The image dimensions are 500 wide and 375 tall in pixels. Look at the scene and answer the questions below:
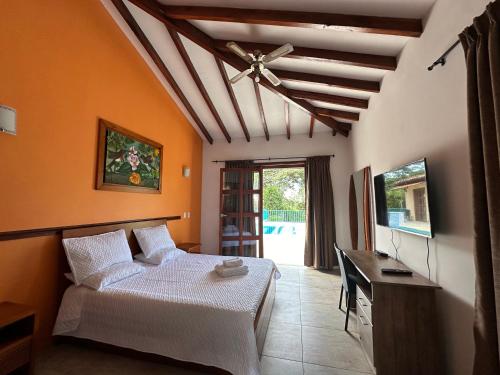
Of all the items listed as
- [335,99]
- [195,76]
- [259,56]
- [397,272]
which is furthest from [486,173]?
[195,76]

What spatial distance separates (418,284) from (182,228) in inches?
154

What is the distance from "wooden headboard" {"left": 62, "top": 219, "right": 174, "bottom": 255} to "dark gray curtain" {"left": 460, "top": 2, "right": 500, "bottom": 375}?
10.6 feet

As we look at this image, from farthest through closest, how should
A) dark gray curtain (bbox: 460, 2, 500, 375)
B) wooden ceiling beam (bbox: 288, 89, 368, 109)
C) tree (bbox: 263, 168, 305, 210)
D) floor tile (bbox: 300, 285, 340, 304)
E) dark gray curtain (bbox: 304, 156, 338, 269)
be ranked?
tree (bbox: 263, 168, 305, 210), dark gray curtain (bbox: 304, 156, 338, 269), wooden ceiling beam (bbox: 288, 89, 368, 109), floor tile (bbox: 300, 285, 340, 304), dark gray curtain (bbox: 460, 2, 500, 375)

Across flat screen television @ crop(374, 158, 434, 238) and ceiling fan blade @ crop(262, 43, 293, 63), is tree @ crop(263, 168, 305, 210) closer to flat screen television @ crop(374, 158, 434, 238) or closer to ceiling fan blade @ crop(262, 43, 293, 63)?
flat screen television @ crop(374, 158, 434, 238)

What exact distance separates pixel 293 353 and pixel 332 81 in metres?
3.10

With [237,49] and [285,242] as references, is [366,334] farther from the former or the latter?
[285,242]

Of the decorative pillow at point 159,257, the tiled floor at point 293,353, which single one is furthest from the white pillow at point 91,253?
the tiled floor at point 293,353

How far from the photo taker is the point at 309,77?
297 centimetres

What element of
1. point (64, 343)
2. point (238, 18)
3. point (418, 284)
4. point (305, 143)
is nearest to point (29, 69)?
point (238, 18)

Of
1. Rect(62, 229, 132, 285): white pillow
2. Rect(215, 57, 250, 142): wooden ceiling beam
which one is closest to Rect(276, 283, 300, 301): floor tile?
Rect(62, 229, 132, 285): white pillow

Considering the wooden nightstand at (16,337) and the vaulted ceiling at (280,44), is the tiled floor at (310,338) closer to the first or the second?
the wooden nightstand at (16,337)

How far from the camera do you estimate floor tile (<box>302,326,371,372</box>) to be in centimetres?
194

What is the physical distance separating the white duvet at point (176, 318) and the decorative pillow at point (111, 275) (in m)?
0.06

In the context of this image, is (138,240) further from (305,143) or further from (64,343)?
(305,143)
